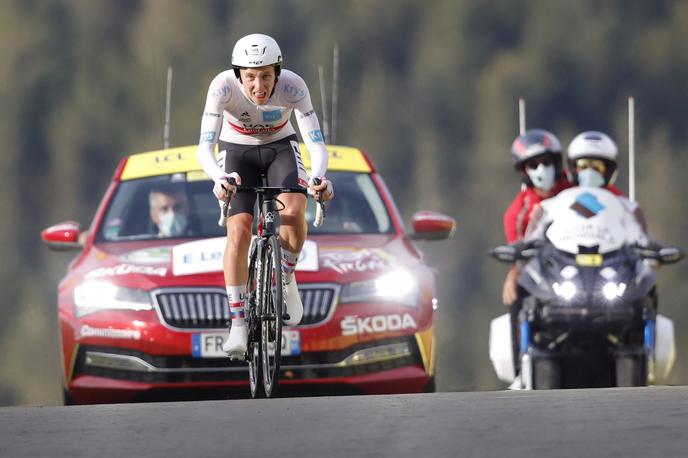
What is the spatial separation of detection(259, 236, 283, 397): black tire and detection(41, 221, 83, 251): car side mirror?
2.43 meters

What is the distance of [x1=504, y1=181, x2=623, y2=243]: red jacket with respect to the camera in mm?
16094

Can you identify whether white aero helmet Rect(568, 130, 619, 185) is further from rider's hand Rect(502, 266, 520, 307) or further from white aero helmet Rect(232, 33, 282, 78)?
white aero helmet Rect(232, 33, 282, 78)

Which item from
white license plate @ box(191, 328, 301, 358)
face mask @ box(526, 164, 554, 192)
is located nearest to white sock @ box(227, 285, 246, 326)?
white license plate @ box(191, 328, 301, 358)

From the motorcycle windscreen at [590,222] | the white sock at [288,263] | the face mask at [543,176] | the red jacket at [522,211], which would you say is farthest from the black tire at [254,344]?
the face mask at [543,176]

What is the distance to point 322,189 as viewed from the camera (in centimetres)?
1226

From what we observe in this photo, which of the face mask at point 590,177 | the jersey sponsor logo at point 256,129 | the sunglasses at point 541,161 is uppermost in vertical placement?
the jersey sponsor logo at point 256,129

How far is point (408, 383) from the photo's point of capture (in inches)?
529

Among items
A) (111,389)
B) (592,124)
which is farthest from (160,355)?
(592,124)

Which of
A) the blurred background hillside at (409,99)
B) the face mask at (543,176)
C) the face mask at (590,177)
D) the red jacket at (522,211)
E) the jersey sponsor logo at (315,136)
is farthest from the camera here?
the blurred background hillside at (409,99)

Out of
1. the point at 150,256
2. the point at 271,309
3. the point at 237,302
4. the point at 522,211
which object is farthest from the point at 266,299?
the point at 522,211

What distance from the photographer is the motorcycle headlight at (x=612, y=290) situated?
13563 mm

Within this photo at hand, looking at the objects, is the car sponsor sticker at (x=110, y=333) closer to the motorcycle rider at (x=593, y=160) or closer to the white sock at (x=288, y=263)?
the white sock at (x=288, y=263)

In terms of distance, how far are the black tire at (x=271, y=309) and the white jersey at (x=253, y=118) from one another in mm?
505

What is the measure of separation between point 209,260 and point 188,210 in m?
1.03
